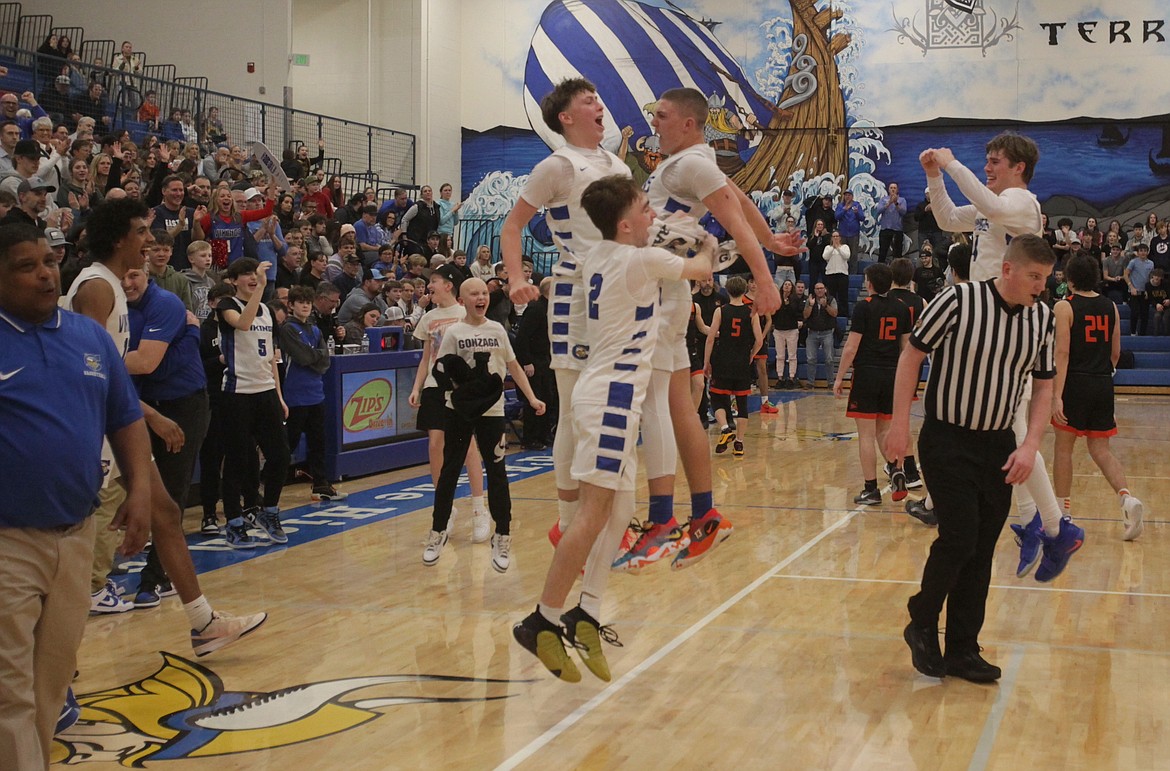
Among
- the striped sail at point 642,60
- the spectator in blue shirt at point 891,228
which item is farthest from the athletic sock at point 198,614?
the striped sail at point 642,60

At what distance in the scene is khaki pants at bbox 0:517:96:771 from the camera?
3330 millimetres

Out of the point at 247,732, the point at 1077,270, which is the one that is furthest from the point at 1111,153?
the point at 247,732

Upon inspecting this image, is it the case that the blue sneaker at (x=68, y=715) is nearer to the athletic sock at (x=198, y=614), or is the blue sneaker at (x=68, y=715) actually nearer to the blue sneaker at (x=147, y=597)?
the athletic sock at (x=198, y=614)

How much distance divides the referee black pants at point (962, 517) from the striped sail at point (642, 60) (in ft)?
73.1

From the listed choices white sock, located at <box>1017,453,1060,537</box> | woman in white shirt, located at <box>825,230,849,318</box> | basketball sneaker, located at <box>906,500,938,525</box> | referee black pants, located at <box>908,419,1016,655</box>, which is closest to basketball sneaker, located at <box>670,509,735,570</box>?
referee black pants, located at <box>908,419,1016,655</box>

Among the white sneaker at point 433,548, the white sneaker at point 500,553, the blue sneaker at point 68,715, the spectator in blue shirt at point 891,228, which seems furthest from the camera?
the spectator in blue shirt at point 891,228

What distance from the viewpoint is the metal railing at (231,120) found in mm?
18656

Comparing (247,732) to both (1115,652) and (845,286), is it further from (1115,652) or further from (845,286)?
(845,286)

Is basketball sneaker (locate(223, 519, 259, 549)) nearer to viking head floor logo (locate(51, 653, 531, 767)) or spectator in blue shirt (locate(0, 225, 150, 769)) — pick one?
viking head floor logo (locate(51, 653, 531, 767))

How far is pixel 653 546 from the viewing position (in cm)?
526

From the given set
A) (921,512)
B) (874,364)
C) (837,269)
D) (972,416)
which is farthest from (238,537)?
(837,269)

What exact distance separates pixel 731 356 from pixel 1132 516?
584 centimetres

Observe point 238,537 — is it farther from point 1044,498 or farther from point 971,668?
point 1044,498

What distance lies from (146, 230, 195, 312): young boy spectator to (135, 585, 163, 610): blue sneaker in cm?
187
